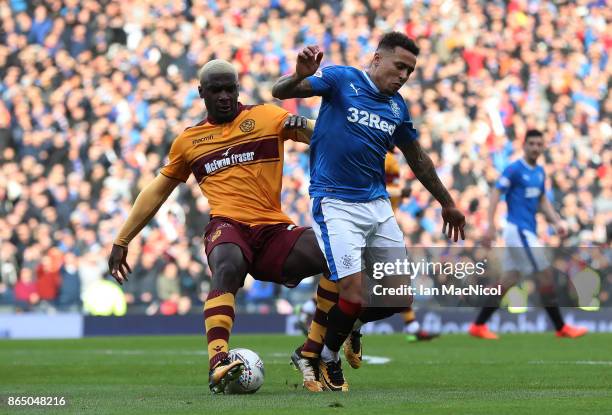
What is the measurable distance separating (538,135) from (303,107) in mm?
9734

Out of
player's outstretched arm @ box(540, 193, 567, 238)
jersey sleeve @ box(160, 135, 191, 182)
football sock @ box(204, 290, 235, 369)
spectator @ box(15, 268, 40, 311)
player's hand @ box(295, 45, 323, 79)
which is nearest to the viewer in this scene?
player's hand @ box(295, 45, 323, 79)

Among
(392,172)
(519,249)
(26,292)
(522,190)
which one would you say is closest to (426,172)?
(392,172)

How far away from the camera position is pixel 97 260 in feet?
66.6

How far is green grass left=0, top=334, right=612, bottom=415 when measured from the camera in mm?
6531

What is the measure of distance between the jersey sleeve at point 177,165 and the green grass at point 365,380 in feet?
4.67

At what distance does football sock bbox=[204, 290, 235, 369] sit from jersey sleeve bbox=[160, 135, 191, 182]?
40.8 inches

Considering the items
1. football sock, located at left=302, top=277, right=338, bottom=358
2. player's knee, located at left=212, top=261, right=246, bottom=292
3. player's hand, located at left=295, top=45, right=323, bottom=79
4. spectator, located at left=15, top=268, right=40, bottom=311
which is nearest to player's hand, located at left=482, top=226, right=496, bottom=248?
football sock, located at left=302, top=277, right=338, bottom=358

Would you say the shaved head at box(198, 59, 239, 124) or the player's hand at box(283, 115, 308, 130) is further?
the player's hand at box(283, 115, 308, 130)

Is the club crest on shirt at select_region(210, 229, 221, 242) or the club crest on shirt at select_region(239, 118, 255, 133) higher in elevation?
the club crest on shirt at select_region(239, 118, 255, 133)

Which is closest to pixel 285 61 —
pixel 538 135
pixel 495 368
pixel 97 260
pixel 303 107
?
pixel 303 107

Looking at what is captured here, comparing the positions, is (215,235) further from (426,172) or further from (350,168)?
(426,172)

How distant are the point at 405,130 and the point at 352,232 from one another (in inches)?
31.6

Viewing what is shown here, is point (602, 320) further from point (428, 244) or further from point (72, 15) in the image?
point (72, 15)

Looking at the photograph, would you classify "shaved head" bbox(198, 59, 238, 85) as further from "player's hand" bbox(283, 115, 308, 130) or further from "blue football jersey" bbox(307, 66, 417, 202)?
"blue football jersey" bbox(307, 66, 417, 202)
